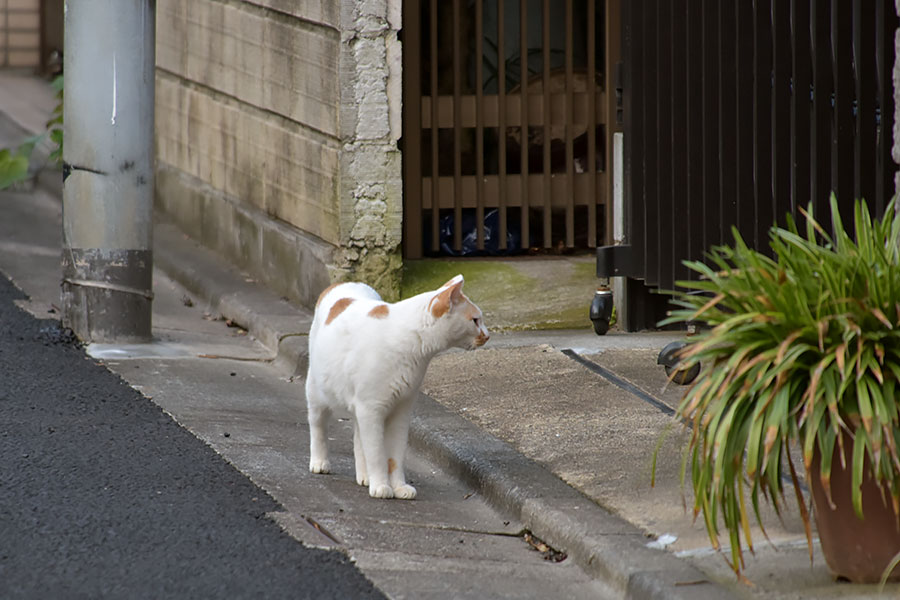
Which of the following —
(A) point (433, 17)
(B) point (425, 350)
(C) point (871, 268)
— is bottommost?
(B) point (425, 350)

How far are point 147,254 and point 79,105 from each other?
34.8 inches

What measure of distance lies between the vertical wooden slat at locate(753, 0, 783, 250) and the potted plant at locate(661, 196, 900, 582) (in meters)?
2.55

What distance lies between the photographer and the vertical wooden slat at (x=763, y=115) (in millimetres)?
6328

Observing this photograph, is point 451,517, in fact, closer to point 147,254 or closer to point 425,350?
point 425,350

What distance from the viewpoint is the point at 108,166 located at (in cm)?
748

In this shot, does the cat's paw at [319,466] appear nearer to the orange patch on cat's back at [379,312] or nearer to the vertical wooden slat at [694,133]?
the orange patch on cat's back at [379,312]

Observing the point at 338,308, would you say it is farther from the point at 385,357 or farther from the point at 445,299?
the point at 445,299

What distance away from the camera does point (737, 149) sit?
655cm

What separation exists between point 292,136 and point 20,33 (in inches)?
276

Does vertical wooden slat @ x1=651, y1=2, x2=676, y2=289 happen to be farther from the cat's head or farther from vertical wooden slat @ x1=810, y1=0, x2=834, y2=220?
the cat's head

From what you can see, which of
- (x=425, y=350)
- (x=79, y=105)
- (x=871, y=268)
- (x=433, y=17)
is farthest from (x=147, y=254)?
(x=871, y=268)

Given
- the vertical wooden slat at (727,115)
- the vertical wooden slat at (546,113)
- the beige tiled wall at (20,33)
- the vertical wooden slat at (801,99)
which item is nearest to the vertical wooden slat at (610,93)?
the vertical wooden slat at (546,113)

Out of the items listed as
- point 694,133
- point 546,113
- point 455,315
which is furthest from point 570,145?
point 455,315

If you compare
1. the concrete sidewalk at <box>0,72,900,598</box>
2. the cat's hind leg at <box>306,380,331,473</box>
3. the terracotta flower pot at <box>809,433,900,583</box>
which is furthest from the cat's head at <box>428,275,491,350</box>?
the terracotta flower pot at <box>809,433,900,583</box>
